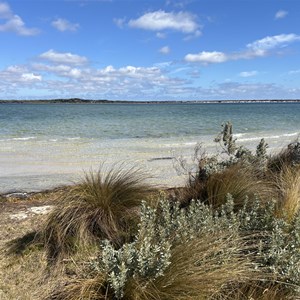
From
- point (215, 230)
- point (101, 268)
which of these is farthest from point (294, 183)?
point (101, 268)

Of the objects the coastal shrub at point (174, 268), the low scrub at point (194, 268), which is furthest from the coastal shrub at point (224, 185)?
the coastal shrub at point (174, 268)

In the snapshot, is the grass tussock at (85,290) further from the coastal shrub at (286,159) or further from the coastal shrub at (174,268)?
the coastal shrub at (286,159)

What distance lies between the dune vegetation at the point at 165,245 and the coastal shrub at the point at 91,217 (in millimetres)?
12

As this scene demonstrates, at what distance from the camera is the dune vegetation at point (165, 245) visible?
10.0 ft

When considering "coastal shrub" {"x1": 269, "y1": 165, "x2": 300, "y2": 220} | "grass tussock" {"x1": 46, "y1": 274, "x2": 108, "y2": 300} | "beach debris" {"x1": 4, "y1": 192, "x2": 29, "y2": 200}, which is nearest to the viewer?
"grass tussock" {"x1": 46, "y1": 274, "x2": 108, "y2": 300}

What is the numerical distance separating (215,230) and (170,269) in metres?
0.85

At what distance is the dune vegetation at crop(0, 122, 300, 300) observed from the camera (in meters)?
3.06

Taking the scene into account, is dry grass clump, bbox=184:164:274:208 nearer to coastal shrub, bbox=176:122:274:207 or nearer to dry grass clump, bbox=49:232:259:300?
coastal shrub, bbox=176:122:274:207

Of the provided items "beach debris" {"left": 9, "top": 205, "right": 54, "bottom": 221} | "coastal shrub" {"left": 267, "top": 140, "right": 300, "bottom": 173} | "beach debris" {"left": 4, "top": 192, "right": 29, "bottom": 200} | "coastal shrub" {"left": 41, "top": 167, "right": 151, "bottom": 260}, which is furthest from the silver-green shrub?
"beach debris" {"left": 4, "top": 192, "right": 29, "bottom": 200}

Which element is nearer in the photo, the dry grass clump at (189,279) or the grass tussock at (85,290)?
the dry grass clump at (189,279)

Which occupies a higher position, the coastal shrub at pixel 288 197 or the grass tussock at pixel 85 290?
the coastal shrub at pixel 288 197

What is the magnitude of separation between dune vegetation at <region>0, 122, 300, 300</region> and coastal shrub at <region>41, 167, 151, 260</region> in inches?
0.5

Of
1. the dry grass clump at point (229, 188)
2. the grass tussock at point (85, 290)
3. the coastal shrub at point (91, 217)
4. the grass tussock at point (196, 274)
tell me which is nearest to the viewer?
the grass tussock at point (196, 274)

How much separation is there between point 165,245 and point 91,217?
162 cm
